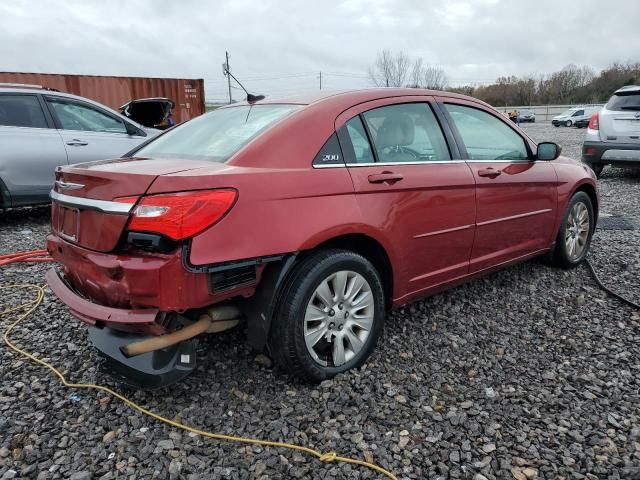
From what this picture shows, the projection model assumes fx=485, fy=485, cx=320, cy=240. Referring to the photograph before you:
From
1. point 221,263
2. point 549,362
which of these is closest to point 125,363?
point 221,263

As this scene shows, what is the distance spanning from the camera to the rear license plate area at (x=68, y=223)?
2355 millimetres

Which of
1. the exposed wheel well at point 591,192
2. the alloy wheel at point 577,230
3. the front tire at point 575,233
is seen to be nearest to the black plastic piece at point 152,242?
the front tire at point 575,233

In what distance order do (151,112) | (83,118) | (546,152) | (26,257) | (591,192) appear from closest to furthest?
(546,152), (591,192), (26,257), (83,118), (151,112)

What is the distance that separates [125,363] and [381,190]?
5.12 feet

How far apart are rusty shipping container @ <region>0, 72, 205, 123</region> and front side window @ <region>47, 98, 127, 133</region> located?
745 cm

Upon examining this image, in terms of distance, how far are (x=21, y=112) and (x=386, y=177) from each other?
5.32 m

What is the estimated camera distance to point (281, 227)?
7.45 feet

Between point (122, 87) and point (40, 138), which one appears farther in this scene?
point (122, 87)

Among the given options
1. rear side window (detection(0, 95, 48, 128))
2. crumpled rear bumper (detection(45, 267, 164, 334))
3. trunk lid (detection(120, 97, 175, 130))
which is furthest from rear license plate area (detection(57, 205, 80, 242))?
trunk lid (detection(120, 97, 175, 130))

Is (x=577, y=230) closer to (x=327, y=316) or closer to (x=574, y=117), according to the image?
(x=327, y=316)

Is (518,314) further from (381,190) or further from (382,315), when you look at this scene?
(381,190)

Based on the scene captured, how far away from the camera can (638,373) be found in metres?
2.70

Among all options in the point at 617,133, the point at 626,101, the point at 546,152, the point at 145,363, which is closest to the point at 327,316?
the point at 145,363

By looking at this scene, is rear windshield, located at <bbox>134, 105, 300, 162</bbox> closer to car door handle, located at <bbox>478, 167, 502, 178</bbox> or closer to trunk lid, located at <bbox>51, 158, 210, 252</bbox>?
trunk lid, located at <bbox>51, 158, 210, 252</bbox>
